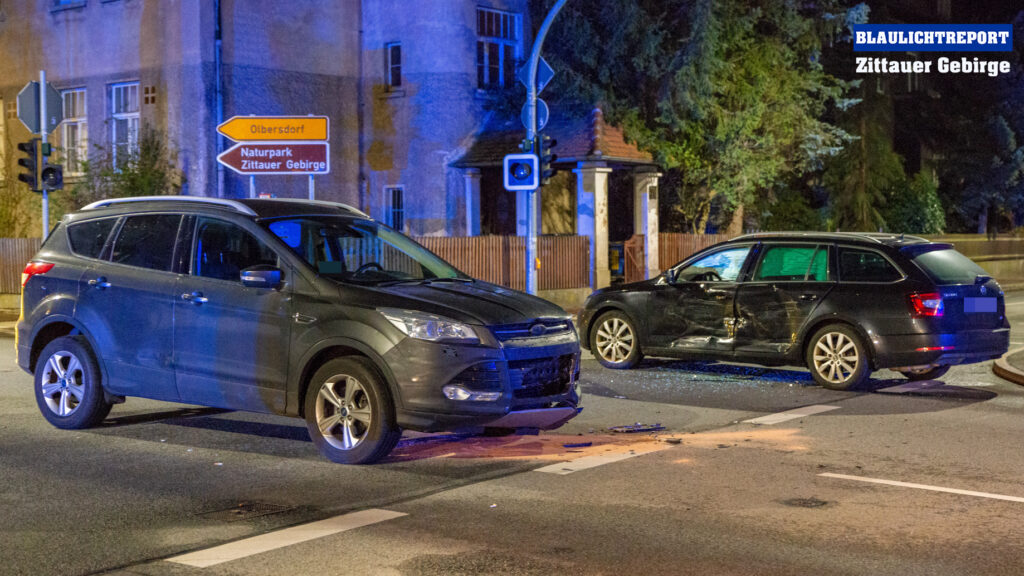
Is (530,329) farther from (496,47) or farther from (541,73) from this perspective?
(496,47)

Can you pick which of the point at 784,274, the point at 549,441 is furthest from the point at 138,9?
the point at 549,441

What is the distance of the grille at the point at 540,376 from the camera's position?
8.45 m

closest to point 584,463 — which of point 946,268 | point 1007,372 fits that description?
point 946,268

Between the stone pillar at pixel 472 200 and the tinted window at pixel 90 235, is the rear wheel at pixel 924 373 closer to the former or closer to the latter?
the tinted window at pixel 90 235

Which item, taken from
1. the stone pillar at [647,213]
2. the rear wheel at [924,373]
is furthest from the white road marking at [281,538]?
the stone pillar at [647,213]

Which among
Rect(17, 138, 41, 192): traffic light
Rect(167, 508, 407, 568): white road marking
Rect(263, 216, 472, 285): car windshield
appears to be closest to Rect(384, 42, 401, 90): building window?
Rect(17, 138, 41, 192): traffic light

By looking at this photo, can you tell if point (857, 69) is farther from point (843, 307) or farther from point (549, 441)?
point (549, 441)

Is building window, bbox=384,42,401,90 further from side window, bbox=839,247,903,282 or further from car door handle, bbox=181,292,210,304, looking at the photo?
car door handle, bbox=181,292,210,304

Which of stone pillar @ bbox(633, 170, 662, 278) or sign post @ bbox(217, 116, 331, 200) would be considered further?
stone pillar @ bbox(633, 170, 662, 278)

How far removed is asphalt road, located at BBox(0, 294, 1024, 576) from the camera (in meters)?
6.10

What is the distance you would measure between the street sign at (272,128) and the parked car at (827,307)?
718 cm

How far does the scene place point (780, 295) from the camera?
13.0 meters

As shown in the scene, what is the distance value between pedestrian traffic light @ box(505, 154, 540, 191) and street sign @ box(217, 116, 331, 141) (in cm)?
297

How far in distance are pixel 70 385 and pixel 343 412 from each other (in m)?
2.86
